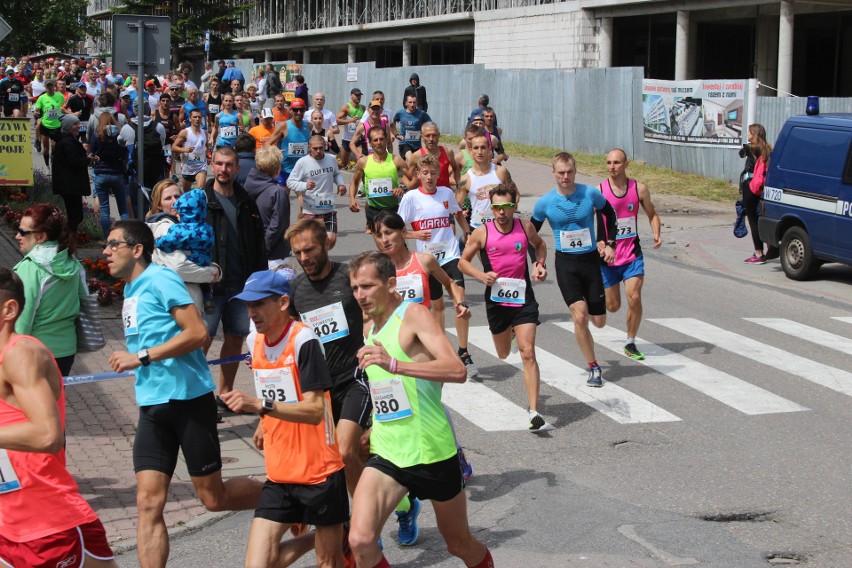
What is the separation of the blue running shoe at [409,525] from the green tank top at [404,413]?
118cm

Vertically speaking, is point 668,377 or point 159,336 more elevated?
point 159,336

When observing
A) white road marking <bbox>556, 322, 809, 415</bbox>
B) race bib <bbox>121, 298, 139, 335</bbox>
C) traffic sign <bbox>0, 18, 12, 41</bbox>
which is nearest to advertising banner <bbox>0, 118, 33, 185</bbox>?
traffic sign <bbox>0, 18, 12, 41</bbox>

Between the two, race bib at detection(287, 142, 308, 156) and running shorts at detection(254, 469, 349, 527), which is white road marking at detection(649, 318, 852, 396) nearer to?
race bib at detection(287, 142, 308, 156)

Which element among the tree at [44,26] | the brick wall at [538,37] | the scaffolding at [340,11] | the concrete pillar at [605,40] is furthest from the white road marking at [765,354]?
the tree at [44,26]

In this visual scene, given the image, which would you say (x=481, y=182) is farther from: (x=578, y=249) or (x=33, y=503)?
(x=33, y=503)

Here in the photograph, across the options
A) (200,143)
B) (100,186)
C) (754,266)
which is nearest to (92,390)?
(100,186)

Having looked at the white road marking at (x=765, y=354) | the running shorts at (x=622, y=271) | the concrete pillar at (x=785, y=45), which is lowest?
the white road marking at (x=765, y=354)

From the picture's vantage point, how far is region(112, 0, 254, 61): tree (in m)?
57.7

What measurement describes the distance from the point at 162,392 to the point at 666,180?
21221mm

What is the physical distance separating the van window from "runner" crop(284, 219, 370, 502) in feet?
33.1

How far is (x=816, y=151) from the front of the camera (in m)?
15.4

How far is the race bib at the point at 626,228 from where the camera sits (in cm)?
1106

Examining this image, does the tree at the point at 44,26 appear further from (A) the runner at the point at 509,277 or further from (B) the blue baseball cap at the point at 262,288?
(B) the blue baseball cap at the point at 262,288

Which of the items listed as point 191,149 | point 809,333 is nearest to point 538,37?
point 191,149
